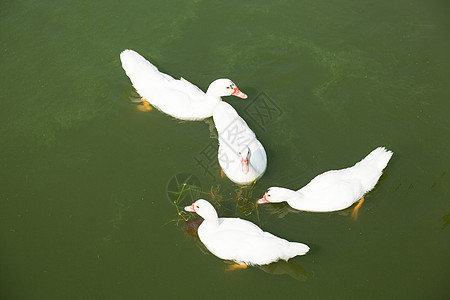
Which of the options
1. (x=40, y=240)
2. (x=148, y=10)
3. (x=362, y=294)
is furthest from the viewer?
(x=148, y=10)

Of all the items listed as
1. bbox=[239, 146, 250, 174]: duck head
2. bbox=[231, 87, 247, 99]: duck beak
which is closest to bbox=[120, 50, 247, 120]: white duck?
bbox=[231, 87, 247, 99]: duck beak

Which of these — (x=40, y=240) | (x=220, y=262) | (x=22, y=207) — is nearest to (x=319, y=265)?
(x=220, y=262)

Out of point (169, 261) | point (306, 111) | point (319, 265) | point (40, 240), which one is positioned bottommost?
point (40, 240)

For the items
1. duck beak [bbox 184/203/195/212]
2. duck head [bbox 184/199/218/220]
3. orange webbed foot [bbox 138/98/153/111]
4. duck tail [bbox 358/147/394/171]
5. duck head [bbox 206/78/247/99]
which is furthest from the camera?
orange webbed foot [bbox 138/98/153/111]

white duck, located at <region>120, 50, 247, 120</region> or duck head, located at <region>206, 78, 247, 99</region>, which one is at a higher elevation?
duck head, located at <region>206, 78, 247, 99</region>

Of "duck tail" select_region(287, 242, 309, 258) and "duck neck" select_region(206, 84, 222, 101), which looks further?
"duck neck" select_region(206, 84, 222, 101)

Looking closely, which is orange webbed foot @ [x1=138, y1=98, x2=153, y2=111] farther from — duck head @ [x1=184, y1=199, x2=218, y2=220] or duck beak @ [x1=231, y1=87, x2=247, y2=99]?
duck head @ [x1=184, y1=199, x2=218, y2=220]

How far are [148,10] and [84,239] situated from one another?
171 inches

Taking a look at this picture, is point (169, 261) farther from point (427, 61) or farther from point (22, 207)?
point (427, 61)

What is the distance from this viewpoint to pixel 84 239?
5480 mm

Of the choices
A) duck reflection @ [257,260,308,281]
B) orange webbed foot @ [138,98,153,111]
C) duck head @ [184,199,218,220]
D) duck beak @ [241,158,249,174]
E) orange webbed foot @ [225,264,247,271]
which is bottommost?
orange webbed foot @ [225,264,247,271]

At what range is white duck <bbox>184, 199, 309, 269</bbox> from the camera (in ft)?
16.5

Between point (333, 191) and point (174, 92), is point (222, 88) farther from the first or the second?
point (333, 191)

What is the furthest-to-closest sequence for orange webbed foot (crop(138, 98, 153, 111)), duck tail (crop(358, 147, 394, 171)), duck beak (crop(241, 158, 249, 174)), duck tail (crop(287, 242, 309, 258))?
orange webbed foot (crop(138, 98, 153, 111)), duck tail (crop(358, 147, 394, 171)), duck beak (crop(241, 158, 249, 174)), duck tail (crop(287, 242, 309, 258))
